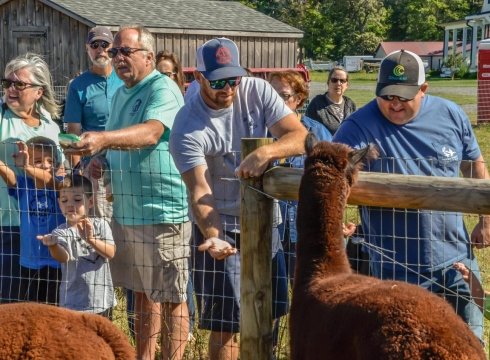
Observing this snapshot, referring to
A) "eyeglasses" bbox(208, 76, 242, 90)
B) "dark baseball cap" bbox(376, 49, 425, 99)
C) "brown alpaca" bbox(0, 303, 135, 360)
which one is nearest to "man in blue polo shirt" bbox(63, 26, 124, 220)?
"eyeglasses" bbox(208, 76, 242, 90)

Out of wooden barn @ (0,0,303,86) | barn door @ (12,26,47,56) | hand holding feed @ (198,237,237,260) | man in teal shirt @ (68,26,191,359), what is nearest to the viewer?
hand holding feed @ (198,237,237,260)

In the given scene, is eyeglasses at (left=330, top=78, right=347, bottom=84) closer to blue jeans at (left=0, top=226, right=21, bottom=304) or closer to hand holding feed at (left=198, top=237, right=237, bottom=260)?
blue jeans at (left=0, top=226, right=21, bottom=304)

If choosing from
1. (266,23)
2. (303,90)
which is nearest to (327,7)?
(266,23)

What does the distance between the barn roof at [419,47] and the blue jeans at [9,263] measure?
74577mm

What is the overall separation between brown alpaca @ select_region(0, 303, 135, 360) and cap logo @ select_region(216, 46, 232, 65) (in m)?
1.64

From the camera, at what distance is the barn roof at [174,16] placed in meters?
23.2

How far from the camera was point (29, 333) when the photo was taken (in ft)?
13.7

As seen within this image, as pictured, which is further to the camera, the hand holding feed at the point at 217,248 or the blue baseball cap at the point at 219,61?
the blue baseball cap at the point at 219,61

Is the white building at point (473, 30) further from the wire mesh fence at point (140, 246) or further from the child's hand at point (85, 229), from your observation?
the child's hand at point (85, 229)

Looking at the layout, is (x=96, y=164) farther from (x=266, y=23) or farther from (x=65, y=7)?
(x=266, y=23)

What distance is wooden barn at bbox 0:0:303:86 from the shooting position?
23000mm

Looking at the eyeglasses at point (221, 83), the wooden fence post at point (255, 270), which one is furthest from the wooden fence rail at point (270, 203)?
the eyeglasses at point (221, 83)

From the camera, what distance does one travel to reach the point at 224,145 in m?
5.23

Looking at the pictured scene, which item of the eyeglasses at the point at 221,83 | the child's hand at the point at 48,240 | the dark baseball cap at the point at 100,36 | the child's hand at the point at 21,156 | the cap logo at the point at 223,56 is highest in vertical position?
the dark baseball cap at the point at 100,36
